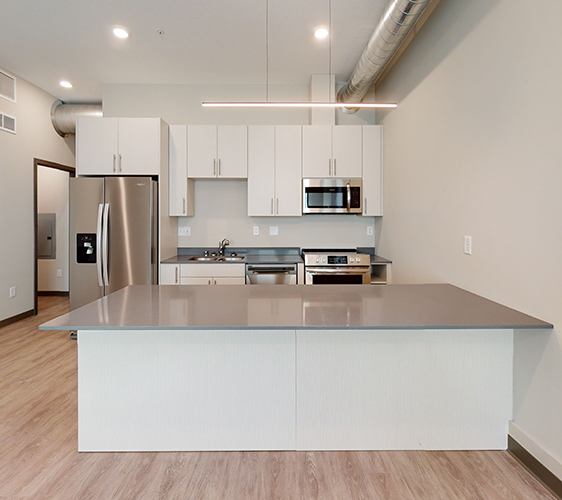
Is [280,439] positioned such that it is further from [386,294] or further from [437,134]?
[437,134]

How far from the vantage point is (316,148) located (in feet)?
13.9

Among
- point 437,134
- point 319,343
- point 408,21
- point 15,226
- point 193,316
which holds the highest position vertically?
point 408,21

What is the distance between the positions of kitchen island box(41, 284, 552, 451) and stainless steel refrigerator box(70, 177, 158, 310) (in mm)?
2036

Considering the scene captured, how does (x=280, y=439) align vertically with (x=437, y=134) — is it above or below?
below

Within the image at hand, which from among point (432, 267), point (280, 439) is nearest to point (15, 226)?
point (280, 439)

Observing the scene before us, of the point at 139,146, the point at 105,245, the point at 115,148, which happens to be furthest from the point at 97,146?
Result: the point at 105,245

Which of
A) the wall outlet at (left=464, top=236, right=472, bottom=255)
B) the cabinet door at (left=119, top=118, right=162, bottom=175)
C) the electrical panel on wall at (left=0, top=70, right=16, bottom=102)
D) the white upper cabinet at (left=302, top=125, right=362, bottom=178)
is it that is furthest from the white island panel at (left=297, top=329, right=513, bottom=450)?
the electrical panel on wall at (left=0, top=70, right=16, bottom=102)

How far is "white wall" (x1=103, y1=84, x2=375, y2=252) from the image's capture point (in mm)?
4609

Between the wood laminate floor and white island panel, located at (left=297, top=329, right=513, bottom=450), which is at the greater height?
white island panel, located at (left=297, top=329, right=513, bottom=450)

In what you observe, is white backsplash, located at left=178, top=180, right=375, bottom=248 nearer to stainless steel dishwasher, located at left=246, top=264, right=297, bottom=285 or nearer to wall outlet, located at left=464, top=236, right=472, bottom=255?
stainless steel dishwasher, located at left=246, top=264, right=297, bottom=285

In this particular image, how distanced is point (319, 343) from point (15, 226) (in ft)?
14.4

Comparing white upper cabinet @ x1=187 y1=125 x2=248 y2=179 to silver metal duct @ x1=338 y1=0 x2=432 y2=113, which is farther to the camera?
white upper cabinet @ x1=187 y1=125 x2=248 y2=179

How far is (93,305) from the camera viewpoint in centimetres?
209

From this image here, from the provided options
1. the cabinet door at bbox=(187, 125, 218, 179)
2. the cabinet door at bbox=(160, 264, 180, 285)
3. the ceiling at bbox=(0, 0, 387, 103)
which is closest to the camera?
the ceiling at bbox=(0, 0, 387, 103)
